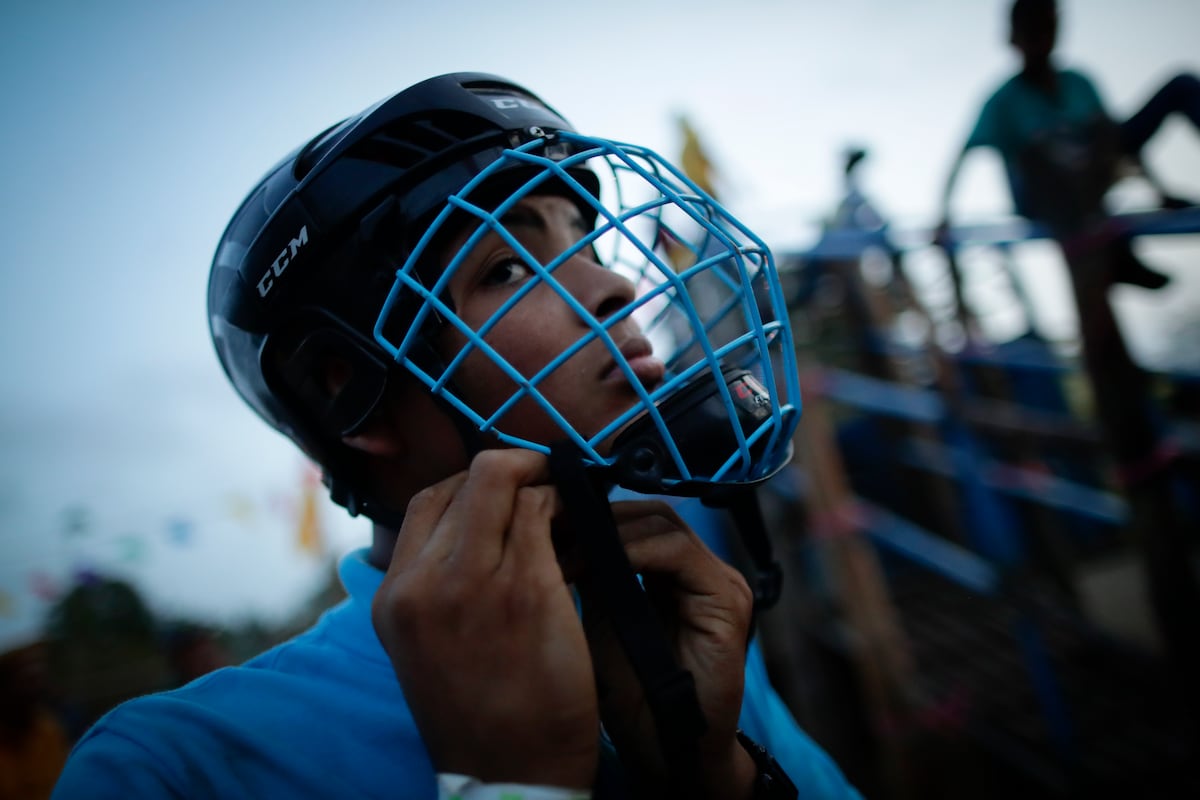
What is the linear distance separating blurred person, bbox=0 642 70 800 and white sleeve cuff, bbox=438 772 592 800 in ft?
14.6

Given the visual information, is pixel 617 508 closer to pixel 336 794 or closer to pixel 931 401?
pixel 336 794

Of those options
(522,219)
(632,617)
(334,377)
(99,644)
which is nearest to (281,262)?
(334,377)

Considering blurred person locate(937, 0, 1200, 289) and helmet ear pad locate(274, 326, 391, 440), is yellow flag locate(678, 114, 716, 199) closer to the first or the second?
blurred person locate(937, 0, 1200, 289)

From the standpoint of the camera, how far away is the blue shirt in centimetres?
91

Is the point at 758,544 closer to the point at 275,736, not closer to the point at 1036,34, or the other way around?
the point at 275,736

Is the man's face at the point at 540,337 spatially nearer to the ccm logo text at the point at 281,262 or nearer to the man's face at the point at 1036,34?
the ccm logo text at the point at 281,262

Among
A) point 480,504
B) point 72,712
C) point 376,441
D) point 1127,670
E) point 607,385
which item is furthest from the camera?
point 72,712

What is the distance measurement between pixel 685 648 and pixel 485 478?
46 centimetres

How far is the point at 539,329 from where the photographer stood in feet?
3.74

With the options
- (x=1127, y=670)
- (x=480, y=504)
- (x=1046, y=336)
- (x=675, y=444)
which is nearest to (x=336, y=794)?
(x=480, y=504)

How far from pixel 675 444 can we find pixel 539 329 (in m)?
0.36

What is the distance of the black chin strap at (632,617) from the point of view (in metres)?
0.84

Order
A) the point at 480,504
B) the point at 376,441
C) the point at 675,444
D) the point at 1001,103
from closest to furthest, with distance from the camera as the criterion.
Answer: the point at 480,504 < the point at 675,444 < the point at 376,441 < the point at 1001,103

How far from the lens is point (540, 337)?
3.73 feet
